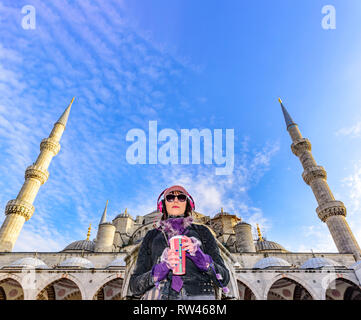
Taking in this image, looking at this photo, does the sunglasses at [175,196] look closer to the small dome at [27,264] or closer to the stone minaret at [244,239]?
the small dome at [27,264]

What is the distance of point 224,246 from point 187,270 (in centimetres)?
1298

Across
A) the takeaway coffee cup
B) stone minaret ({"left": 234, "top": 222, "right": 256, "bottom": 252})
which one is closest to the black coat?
the takeaway coffee cup

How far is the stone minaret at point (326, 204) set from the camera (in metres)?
22.5

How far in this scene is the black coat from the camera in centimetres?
314

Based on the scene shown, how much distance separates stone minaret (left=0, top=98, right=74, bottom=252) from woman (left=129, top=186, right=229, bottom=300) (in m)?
24.1

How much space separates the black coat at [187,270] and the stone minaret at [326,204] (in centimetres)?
2470

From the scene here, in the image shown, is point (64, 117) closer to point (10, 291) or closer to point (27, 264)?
point (27, 264)

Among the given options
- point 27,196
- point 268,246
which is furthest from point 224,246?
point 27,196

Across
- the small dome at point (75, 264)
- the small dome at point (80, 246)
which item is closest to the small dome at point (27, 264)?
the small dome at point (75, 264)

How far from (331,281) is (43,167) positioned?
29.5 m

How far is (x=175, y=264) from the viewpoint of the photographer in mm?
3146
